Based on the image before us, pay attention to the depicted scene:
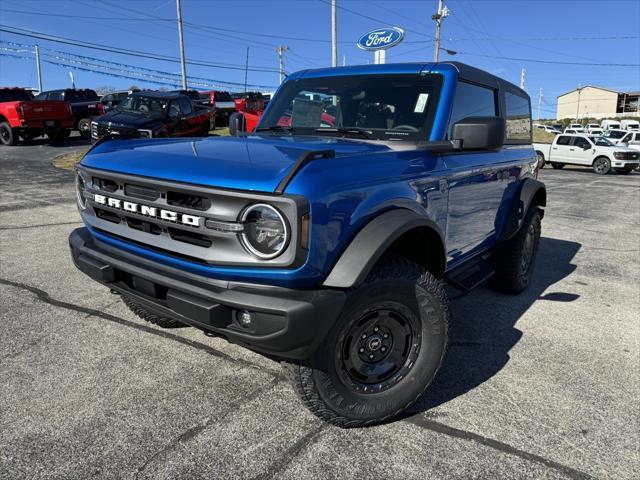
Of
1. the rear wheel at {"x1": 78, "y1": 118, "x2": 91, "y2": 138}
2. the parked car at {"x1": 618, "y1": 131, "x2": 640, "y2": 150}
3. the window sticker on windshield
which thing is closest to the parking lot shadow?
the window sticker on windshield

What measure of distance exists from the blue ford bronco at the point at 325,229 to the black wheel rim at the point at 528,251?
122 centimetres

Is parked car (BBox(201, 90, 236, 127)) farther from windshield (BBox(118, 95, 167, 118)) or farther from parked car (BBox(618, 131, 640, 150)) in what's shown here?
parked car (BBox(618, 131, 640, 150))

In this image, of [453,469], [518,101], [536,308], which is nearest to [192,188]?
[453,469]

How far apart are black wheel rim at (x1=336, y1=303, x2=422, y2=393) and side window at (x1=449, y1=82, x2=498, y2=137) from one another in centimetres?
133

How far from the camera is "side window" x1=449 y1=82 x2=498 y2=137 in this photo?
3.23 m

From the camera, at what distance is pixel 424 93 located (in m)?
3.20

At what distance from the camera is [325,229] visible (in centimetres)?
207

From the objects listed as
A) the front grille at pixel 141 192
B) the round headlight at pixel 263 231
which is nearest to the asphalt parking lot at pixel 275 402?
the round headlight at pixel 263 231

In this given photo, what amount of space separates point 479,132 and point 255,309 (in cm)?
168

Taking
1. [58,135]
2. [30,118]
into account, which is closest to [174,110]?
[30,118]

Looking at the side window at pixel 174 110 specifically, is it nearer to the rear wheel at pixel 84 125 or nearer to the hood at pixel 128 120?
the hood at pixel 128 120

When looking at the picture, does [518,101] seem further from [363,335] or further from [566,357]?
[363,335]

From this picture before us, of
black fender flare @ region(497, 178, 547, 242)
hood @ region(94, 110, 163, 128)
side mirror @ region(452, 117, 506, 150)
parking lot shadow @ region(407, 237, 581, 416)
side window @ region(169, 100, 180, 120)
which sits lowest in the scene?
parking lot shadow @ region(407, 237, 581, 416)

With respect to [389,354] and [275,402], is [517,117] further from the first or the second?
[275,402]
